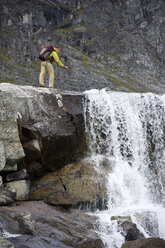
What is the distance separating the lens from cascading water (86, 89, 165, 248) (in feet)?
57.8

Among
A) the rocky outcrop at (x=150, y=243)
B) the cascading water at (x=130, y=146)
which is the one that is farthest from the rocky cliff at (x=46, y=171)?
the rocky outcrop at (x=150, y=243)

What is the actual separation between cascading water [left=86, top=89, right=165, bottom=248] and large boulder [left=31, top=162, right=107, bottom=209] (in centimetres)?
63

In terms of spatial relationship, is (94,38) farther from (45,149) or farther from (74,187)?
(74,187)

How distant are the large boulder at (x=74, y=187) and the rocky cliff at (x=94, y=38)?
285ft

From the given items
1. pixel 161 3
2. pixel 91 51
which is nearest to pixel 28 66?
pixel 91 51

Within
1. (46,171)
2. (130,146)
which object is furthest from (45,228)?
(130,146)

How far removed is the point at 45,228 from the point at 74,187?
5.34 metres

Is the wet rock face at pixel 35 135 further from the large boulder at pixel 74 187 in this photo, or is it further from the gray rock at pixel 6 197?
the large boulder at pixel 74 187

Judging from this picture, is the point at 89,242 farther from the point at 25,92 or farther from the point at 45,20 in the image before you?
the point at 45,20

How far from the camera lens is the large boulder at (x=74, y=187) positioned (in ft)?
51.9

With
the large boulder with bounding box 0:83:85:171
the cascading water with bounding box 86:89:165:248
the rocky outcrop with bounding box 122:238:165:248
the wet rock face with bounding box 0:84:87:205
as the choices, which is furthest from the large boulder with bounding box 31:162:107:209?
the rocky outcrop with bounding box 122:238:165:248

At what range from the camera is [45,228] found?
11.4 m

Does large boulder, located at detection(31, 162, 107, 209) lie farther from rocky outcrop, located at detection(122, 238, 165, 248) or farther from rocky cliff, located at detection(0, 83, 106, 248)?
rocky outcrop, located at detection(122, 238, 165, 248)

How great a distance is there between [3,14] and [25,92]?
5144 inches
